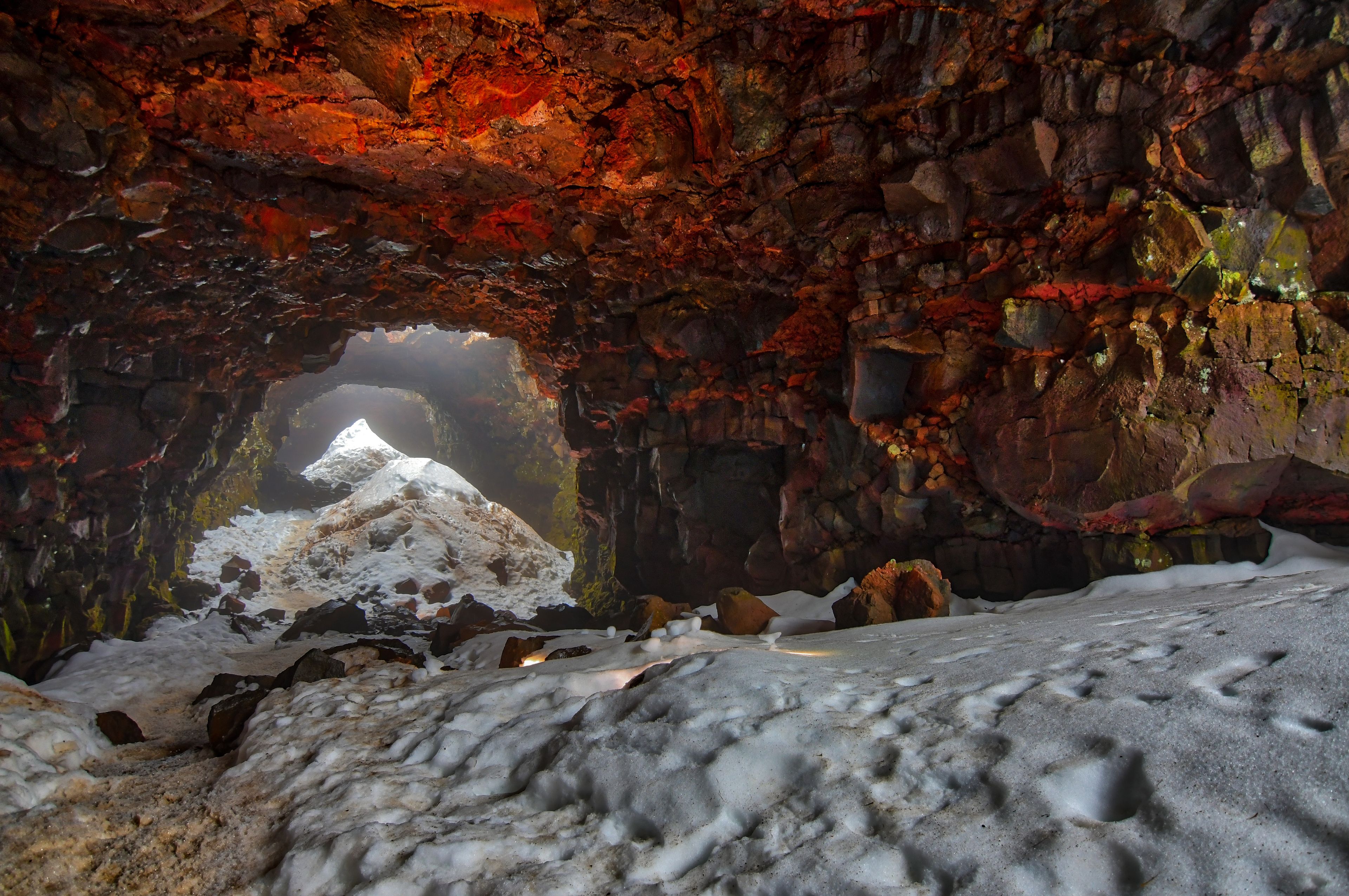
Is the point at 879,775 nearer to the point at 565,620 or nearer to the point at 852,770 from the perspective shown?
the point at 852,770

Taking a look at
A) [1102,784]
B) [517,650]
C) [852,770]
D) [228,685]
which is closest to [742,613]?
[517,650]

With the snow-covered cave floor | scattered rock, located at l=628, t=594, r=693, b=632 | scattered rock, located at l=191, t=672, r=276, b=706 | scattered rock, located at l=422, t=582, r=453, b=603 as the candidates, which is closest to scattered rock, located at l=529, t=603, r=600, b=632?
scattered rock, located at l=628, t=594, r=693, b=632

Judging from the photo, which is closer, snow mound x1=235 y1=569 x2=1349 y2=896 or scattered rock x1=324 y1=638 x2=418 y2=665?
snow mound x1=235 y1=569 x2=1349 y2=896

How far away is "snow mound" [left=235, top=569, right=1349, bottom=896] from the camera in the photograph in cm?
168

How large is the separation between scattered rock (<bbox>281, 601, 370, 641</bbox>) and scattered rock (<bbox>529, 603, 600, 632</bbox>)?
2936 mm

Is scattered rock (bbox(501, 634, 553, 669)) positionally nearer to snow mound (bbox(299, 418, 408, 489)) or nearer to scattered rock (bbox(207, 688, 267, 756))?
scattered rock (bbox(207, 688, 267, 756))

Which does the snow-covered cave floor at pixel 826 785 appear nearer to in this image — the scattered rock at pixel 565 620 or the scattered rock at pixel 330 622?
the scattered rock at pixel 565 620

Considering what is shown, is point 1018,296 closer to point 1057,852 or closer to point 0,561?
point 1057,852

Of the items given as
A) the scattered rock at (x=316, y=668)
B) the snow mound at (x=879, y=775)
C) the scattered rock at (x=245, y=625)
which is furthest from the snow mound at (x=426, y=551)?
the snow mound at (x=879, y=775)

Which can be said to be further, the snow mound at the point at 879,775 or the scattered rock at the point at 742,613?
the scattered rock at the point at 742,613

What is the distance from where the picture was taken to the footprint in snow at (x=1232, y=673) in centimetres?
224

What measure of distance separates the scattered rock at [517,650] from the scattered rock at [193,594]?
28.5 feet

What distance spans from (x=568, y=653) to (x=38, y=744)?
3.73 m

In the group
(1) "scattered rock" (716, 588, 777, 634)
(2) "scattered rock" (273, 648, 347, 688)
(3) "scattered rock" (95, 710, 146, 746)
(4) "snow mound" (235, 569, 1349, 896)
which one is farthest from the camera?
(1) "scattered rock" (716, 588, 777, 634)
